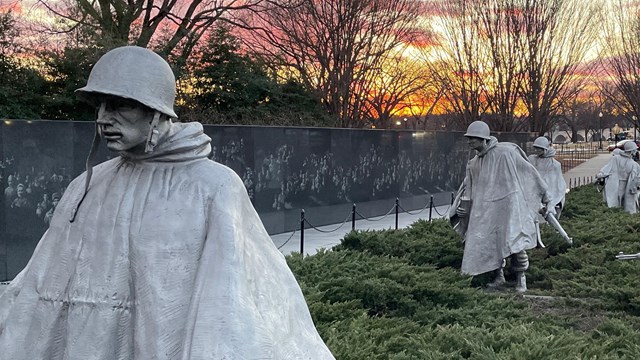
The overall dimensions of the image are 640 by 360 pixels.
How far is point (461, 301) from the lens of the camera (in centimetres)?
820

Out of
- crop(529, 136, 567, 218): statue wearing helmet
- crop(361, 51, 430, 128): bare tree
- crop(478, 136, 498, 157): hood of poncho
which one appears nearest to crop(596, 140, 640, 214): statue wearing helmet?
crop(529, 136, 567, 218): statue wearing helmet

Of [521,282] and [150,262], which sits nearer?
[150,262]

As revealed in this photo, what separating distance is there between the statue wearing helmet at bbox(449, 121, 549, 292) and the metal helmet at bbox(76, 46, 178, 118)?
729 centimetres

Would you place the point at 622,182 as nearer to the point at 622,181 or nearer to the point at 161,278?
the point at 622,181

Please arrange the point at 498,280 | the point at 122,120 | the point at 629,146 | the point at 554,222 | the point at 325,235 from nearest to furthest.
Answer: the point at 122,120
the point at 498,280
the point at 554,222
the point at 325,235
the point at 629,146

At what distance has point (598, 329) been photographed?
7.28 meters

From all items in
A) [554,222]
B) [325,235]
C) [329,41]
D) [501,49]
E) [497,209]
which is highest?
[501,49]

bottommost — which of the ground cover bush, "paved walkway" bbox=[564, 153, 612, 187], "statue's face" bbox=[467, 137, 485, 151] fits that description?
"paved walkway" bbox=[564, 153, 612, 187]

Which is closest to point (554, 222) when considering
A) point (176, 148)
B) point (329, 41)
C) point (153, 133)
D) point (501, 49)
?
point (176, 148)

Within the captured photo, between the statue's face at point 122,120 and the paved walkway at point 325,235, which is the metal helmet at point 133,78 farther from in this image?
the paved walkway at point 325,235

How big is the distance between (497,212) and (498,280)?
96 cm

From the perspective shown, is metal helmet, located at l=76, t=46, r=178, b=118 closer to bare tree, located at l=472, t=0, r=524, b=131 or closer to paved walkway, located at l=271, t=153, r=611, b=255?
paved walkway, located at l=271, t=153, r=611, b=255

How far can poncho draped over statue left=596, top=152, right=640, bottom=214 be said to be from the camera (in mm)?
17641

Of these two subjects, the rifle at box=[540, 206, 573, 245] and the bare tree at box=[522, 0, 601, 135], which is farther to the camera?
→ the bare tree at box=[522, 0, 601, 135]
